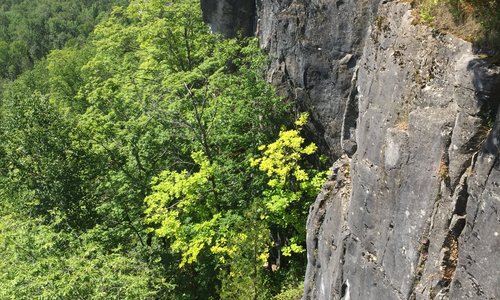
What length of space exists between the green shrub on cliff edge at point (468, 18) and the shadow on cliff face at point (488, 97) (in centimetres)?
32

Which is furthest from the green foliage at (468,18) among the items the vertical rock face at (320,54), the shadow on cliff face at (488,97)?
the vertical rock face at (320,54)

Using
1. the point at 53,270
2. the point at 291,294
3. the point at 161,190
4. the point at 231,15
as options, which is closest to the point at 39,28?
the point at 231,15

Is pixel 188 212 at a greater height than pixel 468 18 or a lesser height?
lesser

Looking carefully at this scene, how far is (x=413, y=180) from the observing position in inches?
304

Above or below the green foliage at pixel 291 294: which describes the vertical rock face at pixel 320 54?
above

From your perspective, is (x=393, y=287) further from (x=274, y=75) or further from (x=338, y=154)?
(x=274, y=75)

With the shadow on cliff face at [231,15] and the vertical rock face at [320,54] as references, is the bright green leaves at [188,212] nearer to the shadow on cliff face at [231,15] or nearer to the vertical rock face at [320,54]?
the vertical rock face at [320,54]

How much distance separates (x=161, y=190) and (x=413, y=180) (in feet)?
31.0

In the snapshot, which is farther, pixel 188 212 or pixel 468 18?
pixel 188 212

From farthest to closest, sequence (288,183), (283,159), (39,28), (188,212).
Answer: (39,28) < (188,212) < (288,183) < (283,159)

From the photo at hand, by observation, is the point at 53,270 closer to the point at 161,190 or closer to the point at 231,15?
the point at 161,190

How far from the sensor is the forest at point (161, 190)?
1370 cm

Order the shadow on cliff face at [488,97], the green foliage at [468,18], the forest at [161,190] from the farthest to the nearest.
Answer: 1. the forest at [161,190]
2. the green foliage at [468,18]
3. the shadow on cliff face at [488,97]

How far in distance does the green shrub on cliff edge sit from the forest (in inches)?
288
